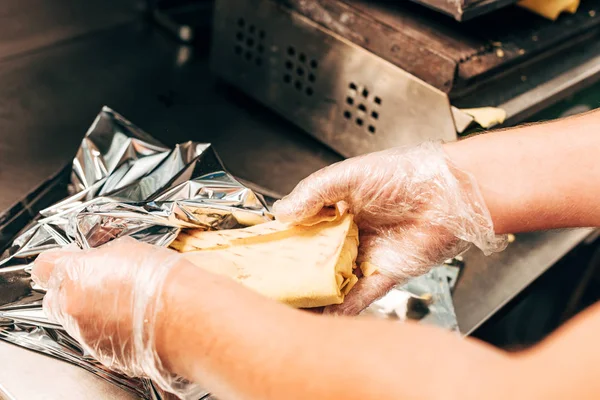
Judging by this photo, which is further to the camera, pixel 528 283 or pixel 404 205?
pixel 528 283

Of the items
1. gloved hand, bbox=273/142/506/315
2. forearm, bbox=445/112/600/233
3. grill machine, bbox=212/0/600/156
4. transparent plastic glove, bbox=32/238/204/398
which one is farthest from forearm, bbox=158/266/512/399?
grill machine, bbox=212/0/600/156

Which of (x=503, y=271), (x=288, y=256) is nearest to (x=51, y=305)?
(x=288, y=256)

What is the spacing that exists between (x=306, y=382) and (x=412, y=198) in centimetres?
50

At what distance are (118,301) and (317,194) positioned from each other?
0.39m

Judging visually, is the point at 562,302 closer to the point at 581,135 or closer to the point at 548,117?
the point at 548,117

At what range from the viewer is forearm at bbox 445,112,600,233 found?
34.6 inches

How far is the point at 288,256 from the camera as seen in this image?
87 cm

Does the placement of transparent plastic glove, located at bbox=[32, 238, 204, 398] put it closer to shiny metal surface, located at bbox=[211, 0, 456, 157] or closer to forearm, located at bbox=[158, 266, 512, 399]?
forearm, located at bbox=[158, 266, 512, 399]

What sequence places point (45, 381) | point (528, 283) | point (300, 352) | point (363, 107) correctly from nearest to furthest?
point (300, 352) < point (45, 381) < point (528, 283) < point (363, 107)

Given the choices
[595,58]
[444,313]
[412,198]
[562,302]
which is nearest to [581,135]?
[412,198]

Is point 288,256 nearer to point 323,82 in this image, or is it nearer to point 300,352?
point 300,352

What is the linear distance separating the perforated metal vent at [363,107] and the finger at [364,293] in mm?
423

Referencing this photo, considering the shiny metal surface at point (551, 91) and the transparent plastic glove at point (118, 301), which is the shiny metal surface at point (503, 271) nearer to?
the shiny metal surface at point (551, 91)

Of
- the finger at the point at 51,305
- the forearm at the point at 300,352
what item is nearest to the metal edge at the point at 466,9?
the forearm at the point at 300,352
